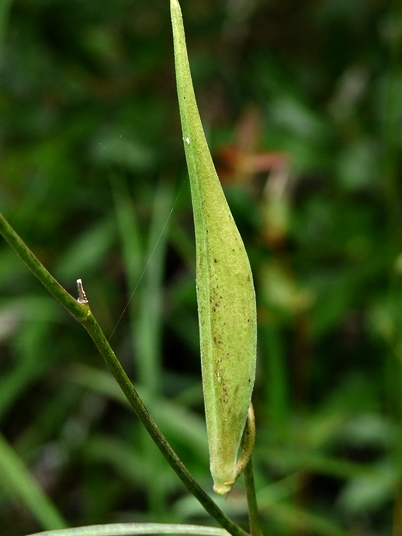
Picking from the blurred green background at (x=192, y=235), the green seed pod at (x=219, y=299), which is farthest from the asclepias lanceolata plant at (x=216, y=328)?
the blurred green background at (x=192, y=235)

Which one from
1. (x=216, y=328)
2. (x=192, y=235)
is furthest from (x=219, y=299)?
(x=192, y=235)

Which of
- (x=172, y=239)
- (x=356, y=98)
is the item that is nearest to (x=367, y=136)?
(x=356, y=98)

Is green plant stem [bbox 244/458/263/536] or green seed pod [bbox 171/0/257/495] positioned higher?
green seed pod [bbox 171/0/257/495]

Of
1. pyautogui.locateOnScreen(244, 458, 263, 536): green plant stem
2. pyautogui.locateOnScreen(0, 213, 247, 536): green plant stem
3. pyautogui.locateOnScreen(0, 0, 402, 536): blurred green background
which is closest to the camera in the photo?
pyautogui.locateOnScreen(0, 213, 247, 536): green plant stem

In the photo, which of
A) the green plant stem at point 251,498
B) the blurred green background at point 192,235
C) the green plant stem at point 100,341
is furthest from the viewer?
the blurred green background at point 192,235

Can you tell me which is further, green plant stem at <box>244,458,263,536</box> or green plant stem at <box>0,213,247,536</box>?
green plant stem at <box>244,458,263,536</box>

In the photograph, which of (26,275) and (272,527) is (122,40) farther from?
(272,527)

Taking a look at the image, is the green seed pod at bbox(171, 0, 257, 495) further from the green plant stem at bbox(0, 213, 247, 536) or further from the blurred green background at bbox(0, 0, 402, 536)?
the blurred green background at bbox(0, 0, 402, 536)

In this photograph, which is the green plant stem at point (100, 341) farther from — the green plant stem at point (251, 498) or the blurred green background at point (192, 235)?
the blurred green background at point (192, 235)

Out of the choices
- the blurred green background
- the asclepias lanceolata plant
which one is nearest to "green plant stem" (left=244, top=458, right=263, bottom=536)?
the asclepias lanceolata plant
